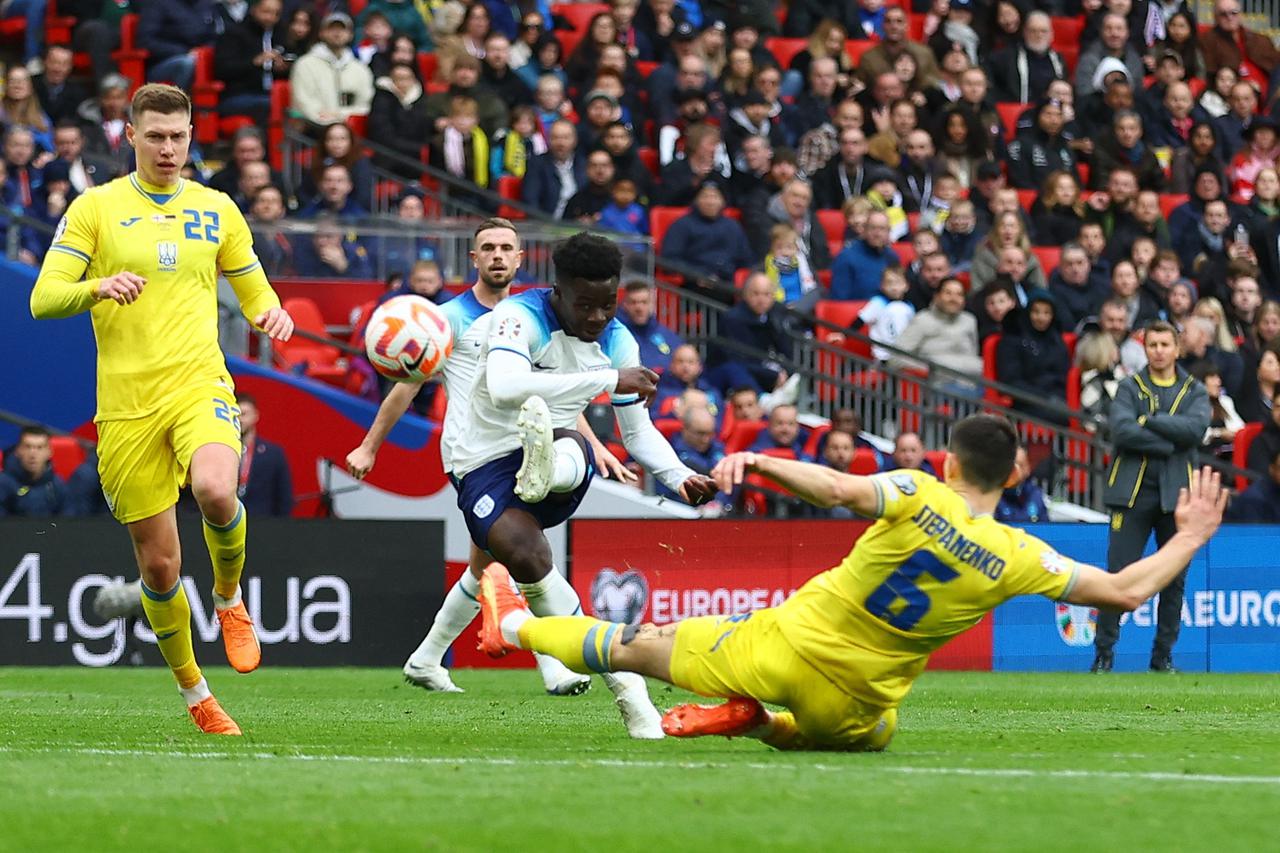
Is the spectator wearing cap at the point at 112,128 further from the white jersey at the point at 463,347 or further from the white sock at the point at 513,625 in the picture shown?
the white sock at the point at 513,625

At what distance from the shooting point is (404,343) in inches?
400

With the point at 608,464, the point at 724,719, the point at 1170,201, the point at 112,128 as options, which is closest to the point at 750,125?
the point at 1170,201

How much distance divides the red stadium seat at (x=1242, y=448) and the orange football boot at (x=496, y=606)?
12.3m

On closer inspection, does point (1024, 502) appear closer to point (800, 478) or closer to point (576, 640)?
point (576, 640)

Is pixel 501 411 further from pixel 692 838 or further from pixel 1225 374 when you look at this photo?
pixel 1225 374

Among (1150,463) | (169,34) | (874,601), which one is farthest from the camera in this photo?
(169,34)

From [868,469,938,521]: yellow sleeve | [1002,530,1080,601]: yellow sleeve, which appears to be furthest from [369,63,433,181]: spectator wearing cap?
[1002,530,1080,601]: yellow sleeve

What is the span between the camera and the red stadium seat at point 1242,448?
773 inches

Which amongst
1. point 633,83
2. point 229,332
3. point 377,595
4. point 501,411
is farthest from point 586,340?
point 633,83

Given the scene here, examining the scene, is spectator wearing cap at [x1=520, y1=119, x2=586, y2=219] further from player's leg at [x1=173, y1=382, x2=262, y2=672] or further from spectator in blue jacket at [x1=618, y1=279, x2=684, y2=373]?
player's leg at [x1=173, y1=382, x2=262, y2=672]

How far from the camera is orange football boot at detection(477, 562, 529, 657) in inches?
334

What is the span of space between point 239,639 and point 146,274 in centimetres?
160

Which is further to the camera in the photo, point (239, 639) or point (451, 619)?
point (451, 619)

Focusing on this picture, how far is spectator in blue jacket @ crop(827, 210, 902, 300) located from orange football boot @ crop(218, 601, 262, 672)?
488 inches
